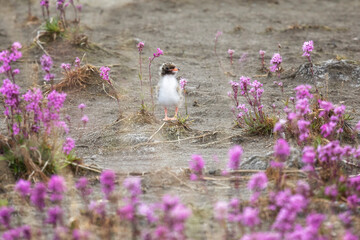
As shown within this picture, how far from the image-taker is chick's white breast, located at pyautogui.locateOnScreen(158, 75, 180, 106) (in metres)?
6.23

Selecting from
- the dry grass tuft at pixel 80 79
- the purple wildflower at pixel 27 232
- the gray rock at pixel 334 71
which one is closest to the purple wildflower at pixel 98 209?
the purple wildflower at pixel 27 232

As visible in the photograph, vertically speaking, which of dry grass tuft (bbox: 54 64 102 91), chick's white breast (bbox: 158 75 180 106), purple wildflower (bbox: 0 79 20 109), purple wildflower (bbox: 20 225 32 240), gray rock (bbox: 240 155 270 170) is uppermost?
purple wildflower (bbox: 0 79 20 109)

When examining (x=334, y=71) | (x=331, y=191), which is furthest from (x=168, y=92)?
(x=334, y=71)

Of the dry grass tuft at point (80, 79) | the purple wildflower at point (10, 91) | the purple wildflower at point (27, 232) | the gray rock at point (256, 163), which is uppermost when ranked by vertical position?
the purple wildflower at point (10, 91)

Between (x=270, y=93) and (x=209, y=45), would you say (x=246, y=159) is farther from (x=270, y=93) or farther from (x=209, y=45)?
(x=209, y=45)

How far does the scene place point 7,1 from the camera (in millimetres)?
14742

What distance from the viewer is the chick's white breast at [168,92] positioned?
6227 mm

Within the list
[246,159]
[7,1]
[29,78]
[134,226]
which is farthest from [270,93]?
[7,1]

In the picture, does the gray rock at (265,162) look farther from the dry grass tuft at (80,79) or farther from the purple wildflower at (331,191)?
the dry grass tuft at (80,79)

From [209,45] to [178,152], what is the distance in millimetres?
5272

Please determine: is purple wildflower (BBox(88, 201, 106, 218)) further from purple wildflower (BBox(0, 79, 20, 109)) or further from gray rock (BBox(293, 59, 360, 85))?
gray rock (BBox(293, 59, 360, 85))

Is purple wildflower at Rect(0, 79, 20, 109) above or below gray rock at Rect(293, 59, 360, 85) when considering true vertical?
above

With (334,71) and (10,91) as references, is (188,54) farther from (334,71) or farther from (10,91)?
(10,91)

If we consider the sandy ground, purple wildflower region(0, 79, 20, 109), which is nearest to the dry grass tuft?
the sandy ground
